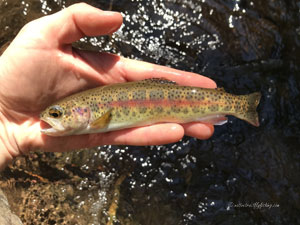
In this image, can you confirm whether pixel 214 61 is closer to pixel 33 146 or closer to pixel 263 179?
pixel 263 179

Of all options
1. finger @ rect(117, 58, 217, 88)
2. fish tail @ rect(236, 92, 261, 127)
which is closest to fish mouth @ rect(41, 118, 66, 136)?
finger @ rect(117, 58, 217, 88)

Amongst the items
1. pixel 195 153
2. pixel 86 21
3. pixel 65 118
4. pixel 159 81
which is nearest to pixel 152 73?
pixel 159 81

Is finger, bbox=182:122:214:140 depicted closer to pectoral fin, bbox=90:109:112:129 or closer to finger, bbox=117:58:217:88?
finger, bbox=117:58:217:88

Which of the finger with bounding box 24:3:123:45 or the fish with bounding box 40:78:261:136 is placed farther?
the fish with bounding box 40:78:261:136

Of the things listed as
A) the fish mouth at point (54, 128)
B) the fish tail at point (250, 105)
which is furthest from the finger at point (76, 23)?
the fish tail at point (250, 105)

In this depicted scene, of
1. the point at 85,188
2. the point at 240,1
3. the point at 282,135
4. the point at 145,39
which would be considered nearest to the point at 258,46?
the point at 240,1

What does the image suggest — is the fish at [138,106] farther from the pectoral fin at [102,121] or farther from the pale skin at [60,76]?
the pale skin at [60,76]
